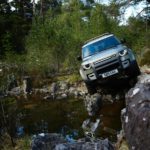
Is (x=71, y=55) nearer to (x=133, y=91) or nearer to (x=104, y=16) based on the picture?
(x=104, y=16)

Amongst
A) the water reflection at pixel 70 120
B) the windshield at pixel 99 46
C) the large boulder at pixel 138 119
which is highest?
the large boulder at pixel 138 119

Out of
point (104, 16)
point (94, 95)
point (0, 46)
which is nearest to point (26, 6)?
point (0, 46)

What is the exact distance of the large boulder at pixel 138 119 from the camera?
15.9 ft

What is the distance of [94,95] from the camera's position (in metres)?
15.3

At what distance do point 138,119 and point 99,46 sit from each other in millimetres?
9577

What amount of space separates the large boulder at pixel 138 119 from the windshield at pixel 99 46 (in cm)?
897

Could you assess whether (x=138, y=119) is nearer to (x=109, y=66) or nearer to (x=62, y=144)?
(x=62, y=144)

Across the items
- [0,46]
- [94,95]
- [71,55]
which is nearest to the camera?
[94,95]

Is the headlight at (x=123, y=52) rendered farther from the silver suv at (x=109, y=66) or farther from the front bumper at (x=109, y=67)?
the front bumper at (x=109, y=67)

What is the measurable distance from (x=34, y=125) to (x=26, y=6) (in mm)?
42498

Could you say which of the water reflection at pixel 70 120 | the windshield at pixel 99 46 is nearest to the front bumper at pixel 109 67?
the windshield at pixel 99 46

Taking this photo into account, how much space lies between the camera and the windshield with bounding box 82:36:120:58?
14198mm

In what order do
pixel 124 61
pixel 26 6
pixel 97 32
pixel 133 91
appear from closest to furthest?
pixel 133 91
pixel 124 61
pixel 97 32
pixel 26 6

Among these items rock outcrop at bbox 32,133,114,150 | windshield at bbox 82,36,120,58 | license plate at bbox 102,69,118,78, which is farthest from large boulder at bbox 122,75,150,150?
windshield at bbox 82,36,120,58
